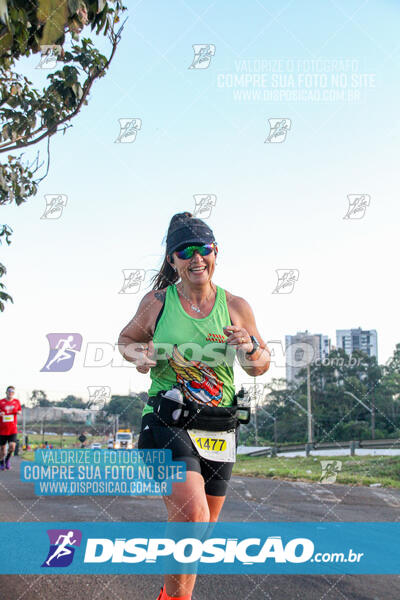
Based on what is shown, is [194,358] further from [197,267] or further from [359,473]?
[359,473]

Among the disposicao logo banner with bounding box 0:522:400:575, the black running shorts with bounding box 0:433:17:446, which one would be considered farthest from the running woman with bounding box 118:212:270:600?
the black running shorts with bounding box 0:433:17:446

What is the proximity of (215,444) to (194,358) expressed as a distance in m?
0.45

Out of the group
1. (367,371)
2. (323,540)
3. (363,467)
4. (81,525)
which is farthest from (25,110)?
(367,371)

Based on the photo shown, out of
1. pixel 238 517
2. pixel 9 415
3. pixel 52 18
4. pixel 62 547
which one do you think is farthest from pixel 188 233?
pixel 9 415

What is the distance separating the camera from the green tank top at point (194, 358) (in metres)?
3.06

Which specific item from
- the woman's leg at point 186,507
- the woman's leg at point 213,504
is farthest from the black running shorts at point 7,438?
the woman's leg at point 186,507

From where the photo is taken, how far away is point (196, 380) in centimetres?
307

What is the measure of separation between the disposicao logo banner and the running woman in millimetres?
124

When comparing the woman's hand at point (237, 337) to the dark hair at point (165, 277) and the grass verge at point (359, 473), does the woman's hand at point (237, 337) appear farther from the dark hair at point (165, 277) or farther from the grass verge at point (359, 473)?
the grass verge at point (359, 473)

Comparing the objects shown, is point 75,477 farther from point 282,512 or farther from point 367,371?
point 367,371

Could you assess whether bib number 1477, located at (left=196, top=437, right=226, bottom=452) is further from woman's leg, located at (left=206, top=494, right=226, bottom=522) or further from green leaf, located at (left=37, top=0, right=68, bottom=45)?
green leaf, located at (left=37, top=0, right=68, bottom=45)

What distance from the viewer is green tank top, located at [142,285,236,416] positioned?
120 inches

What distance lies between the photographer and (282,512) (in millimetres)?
7383

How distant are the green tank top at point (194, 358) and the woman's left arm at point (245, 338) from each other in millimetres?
100
